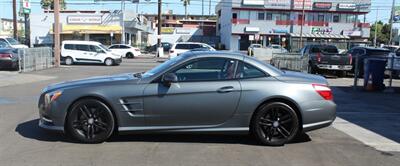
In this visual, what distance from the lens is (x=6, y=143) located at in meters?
7.29

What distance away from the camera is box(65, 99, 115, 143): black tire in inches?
286

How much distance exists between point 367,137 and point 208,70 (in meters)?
3.00

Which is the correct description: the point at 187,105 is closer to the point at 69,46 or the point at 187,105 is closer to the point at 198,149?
the point at 198,149

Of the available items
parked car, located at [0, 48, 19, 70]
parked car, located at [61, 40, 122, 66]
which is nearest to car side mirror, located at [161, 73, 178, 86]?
parked car, located at [0, 48, 19, 70]

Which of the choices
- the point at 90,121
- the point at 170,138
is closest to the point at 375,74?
the point at 170,138

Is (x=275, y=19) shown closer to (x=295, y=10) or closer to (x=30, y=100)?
(x=295, y=10)

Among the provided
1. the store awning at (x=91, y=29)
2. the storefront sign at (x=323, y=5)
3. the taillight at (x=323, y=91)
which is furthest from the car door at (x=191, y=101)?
the storefront sign at (x=323, y=5)

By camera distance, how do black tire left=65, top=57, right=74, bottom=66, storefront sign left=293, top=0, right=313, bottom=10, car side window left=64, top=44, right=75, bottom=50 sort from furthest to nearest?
storefront sign left=293, top=0, right=313, bottom=10 < car side window left=64, top=44, right=75, bottom=50 < black tire left=65, top=57, right=74, bottom=66

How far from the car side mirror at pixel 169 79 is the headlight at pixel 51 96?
159 centimetres

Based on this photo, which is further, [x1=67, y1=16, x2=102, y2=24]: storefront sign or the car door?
[x1=67, y1=16, x2=102, y2=24]: storefront sign

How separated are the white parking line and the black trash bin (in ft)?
25.1

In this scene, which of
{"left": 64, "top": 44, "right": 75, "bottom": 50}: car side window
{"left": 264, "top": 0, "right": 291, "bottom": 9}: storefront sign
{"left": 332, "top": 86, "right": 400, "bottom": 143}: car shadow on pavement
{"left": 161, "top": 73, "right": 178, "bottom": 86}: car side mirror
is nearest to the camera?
{"left": 161, "top": 73, "right": 178, "bottom": 86}: car side mirror

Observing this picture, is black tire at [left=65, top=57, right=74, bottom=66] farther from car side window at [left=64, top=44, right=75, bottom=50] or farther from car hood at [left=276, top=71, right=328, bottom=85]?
car hood at [left=276, top=71, right=328, bottom=85]

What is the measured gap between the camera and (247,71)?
7.46 m
